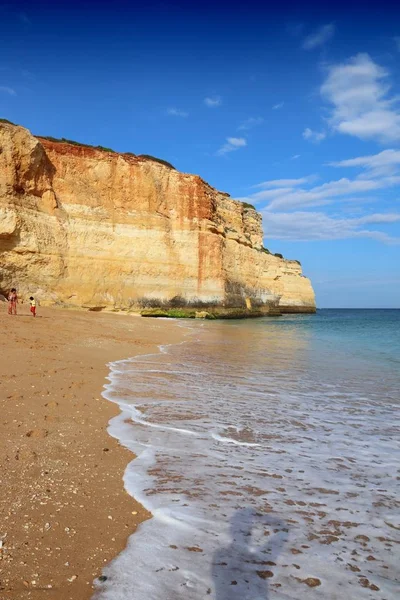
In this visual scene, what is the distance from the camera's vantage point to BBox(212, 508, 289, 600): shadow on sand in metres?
1.82

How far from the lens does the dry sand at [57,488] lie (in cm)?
181

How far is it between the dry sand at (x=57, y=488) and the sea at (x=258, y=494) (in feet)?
0.45

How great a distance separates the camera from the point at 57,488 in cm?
259

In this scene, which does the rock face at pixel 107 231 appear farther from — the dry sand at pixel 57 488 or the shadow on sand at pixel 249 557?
the shadow on sand at pixel 249 557

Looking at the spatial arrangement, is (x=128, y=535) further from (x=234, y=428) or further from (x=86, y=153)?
(x=86, y=153)

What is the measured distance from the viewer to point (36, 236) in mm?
25719

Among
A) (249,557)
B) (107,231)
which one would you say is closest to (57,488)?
(249,557)

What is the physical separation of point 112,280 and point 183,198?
1001 centimetres

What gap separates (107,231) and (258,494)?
2972 cm

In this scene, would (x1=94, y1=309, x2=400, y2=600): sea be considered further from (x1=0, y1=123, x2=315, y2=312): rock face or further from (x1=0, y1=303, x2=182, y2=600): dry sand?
(x1=0, y1=123, x2=315, y2=312): rock face

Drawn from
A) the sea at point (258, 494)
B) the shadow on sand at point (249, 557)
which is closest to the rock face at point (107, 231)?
the sea at point (258, 494)

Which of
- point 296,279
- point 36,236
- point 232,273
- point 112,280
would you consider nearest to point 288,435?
point 36,236

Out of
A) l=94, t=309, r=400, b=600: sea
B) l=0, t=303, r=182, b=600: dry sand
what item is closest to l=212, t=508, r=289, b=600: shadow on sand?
l=94, t=309, r=400, b=600: sea

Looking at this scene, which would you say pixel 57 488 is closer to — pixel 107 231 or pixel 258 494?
pixel 258 494
